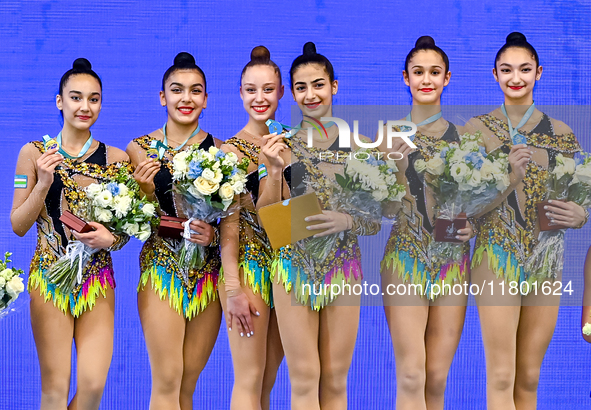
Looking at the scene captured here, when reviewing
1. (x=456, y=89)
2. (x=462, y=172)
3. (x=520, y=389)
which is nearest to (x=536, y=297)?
(x=520, y=389)

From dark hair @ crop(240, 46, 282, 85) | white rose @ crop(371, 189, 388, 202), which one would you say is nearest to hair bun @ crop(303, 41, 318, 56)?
dark hair @ crop(240, 46, 282, 85)

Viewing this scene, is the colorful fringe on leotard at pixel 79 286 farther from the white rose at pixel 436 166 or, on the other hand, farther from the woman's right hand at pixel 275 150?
the white rose at pixel 436 166

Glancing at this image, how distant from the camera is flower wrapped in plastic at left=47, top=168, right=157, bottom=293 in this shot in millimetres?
4203

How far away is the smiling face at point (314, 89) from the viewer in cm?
430

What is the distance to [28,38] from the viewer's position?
5.17 m

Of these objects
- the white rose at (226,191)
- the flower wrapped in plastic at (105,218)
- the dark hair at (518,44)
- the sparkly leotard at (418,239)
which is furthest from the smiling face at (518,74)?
the flower wrapped in plastic at (105,218)

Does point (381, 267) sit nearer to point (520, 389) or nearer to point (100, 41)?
point (520, 389)

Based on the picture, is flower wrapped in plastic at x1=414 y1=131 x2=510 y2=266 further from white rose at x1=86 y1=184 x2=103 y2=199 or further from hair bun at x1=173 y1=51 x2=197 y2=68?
white rose at x1=86 y1=184 x2=103 y2=199

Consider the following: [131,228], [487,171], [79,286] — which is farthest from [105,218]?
[487,171]

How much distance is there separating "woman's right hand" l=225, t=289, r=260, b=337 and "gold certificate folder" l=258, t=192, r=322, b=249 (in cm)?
33

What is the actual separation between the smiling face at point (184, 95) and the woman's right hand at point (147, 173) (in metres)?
0.31

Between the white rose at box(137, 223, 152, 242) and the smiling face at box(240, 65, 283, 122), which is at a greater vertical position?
the smiling face at box(240, 65, 283, 122)

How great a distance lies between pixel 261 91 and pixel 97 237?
1163 mm

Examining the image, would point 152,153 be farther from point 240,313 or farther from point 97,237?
point 240,313
